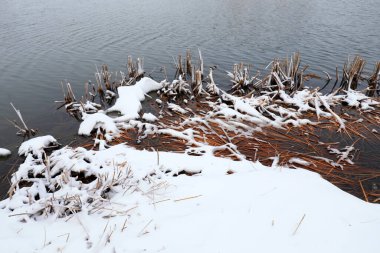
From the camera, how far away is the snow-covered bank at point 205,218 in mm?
3840

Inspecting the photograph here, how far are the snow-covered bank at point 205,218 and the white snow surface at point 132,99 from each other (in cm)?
354

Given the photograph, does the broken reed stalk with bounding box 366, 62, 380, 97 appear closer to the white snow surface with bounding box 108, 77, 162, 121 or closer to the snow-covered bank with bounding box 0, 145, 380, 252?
the snow-covered bank with bounding box 0, 145, 380, 252

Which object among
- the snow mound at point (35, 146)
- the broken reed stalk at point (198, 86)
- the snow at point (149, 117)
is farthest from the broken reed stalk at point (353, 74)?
the snow mound at point (35, 146)

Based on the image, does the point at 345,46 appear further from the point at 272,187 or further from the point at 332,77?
the point at 272,187

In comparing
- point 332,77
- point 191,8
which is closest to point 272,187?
point 332,77

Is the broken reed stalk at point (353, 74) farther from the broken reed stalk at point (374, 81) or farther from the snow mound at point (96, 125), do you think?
the snow mound at point (96, 125)

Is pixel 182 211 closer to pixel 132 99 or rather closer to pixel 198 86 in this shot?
pixel 132 99

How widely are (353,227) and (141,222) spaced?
9.81 feet

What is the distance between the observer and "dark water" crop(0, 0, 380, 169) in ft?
37.5

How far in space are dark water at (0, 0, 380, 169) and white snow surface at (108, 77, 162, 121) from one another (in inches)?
58.6

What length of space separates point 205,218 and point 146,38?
612 inches

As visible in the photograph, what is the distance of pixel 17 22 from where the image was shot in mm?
20750

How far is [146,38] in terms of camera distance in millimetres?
17984

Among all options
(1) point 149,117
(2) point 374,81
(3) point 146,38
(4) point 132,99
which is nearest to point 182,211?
(1) point 149,117
